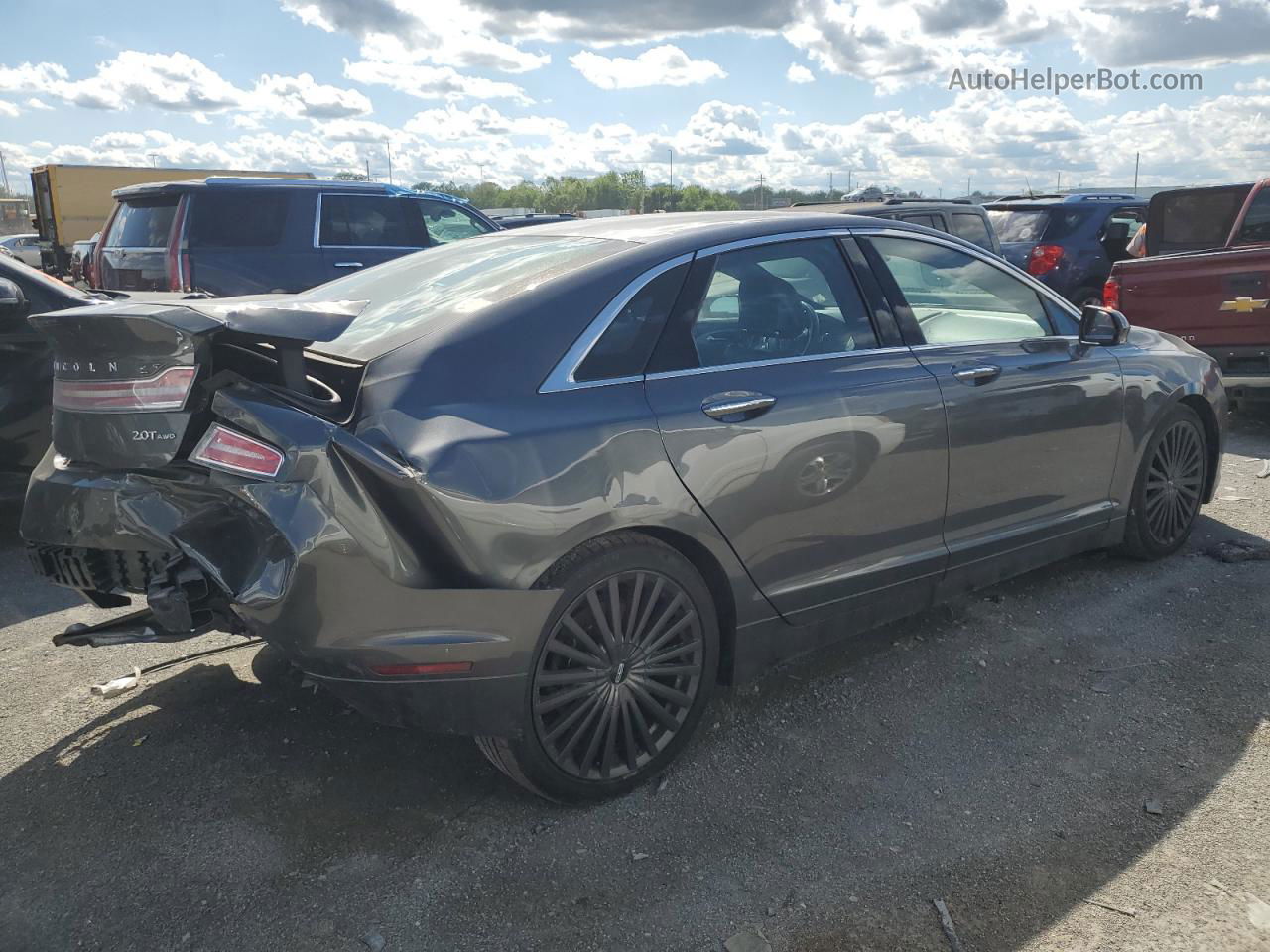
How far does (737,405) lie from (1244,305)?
580 cm

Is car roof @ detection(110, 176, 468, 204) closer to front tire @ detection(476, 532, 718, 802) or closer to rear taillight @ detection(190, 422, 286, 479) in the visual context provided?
rear taillight @ detection(190, 422, 286, 479)

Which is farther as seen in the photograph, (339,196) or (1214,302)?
(339,196)

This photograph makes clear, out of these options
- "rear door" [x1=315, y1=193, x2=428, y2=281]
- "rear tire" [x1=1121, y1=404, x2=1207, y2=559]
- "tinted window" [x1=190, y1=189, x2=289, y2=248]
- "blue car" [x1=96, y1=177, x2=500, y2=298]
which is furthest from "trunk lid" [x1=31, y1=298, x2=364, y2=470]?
"rear door" [x1=315, y1=193, x2=428, y2=281]

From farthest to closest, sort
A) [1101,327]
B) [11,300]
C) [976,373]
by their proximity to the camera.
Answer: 1. [11,300]
2. [1101,327]
3. [976,373]

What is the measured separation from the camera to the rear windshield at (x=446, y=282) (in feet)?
9.87

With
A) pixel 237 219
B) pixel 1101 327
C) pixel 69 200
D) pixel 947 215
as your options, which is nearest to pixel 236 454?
pixel 1101 327

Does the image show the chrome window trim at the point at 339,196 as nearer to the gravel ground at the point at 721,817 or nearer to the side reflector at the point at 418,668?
the gravel ground at the point at 721,817

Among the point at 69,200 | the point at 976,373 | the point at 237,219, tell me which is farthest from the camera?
the point at 69,200

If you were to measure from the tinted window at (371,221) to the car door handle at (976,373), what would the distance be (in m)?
6.81

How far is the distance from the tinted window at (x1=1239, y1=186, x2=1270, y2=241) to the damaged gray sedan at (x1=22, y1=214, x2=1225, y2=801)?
6053 mm

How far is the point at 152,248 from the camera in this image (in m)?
8.88

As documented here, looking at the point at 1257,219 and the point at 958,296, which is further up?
the point at 1257,219

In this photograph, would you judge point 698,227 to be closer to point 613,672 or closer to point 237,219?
point 613,672

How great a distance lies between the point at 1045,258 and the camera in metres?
11.3
